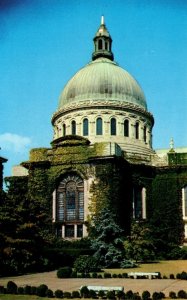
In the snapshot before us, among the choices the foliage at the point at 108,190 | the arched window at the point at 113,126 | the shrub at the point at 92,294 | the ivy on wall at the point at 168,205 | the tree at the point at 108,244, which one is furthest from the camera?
the arched window at the point at 113,126

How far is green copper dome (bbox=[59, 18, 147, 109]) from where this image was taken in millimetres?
62562

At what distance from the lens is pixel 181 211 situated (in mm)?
54562

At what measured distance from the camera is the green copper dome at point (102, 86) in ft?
205

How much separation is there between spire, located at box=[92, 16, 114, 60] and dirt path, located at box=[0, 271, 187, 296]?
46349 millimetres

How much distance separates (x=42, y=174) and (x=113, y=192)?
27.3 ft

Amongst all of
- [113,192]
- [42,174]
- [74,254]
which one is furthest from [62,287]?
[42,174]

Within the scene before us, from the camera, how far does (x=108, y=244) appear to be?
131 feet

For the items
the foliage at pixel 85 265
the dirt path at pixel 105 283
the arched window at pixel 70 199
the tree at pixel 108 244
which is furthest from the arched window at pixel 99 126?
the dirt path at pixel 105 283

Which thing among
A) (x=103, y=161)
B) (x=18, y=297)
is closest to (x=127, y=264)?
(x=103, y=161)

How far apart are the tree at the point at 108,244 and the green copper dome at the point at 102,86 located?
73.2ft

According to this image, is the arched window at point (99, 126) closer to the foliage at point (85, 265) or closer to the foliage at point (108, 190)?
the foliage at point (108, 190)

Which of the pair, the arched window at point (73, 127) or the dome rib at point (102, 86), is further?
the dome rib at point (102, 86)

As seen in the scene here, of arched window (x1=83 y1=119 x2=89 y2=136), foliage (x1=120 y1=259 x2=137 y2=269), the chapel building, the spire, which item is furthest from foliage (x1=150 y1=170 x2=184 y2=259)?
the spire

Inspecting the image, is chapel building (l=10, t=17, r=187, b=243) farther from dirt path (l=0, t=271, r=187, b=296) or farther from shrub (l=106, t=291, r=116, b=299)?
shrub (l=106, t=291, r=116, b=299)
